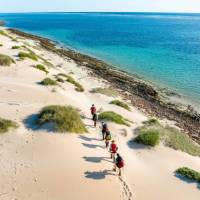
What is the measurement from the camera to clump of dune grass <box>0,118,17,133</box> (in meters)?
18.1

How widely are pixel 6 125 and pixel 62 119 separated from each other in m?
3.42

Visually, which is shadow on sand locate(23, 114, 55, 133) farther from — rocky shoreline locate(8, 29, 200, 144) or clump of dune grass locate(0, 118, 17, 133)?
rocky shoreline locate(8, 29, 200, 144)

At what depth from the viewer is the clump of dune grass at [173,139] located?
67.1 feet

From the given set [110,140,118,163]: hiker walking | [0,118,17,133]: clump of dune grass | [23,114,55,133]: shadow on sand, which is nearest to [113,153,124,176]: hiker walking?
[110,140,118,163]: hiker walking

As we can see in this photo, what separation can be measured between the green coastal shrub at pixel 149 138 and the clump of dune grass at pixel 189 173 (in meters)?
3.07

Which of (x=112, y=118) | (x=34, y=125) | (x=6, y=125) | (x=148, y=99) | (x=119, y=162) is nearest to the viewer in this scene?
(x=119, y=162)

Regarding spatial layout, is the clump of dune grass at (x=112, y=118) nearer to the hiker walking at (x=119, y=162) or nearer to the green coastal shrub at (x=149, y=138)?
the green coastal shrub at (x=149, y=138)

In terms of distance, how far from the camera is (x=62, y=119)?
19016mm

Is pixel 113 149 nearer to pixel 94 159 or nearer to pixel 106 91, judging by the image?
pixel 94 159

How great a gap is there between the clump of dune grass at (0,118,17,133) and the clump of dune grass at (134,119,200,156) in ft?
28.8

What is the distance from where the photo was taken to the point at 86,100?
97.8 feet

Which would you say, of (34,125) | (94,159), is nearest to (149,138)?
(94,159)

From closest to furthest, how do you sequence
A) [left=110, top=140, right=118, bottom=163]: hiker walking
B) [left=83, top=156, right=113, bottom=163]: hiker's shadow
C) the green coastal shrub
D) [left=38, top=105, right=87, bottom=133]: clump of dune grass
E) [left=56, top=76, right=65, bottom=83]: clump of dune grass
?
[left=83, top=156, right=113, bottom=163]: hiker's shadow < [left=110, top=140, right=118, bottom=163]: hiker walking < [left=38, top=105, right=87, bottom=133]: clump of dune grass < the green coastal shrub < [left=56, top=76, right=65, bottom=83]: clump of dune grass

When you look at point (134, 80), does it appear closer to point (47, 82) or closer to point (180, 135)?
point (47, 82)
